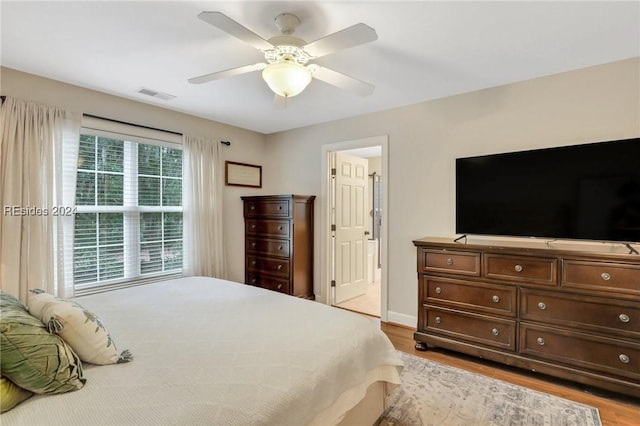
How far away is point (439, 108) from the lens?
3.18 metres

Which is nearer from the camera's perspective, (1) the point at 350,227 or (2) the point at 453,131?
(2) the point at 453,131

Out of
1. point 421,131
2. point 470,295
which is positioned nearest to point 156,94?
point 421,131

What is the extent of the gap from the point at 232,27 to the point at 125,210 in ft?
8.18

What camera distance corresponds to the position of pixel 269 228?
4.05m

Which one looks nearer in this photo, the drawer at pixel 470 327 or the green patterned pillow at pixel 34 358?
the green patterned pillow at pixel 34 358

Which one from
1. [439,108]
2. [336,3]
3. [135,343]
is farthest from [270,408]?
[439,108]

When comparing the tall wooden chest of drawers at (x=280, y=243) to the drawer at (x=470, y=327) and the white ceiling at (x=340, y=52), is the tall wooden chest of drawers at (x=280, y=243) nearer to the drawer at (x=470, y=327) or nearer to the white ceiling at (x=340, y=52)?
the white ceiling at (x=340, y=52)

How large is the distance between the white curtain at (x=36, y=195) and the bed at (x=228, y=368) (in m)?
0.87

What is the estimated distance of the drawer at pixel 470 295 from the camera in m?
2.47

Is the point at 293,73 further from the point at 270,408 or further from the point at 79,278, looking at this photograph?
the point at 79,278

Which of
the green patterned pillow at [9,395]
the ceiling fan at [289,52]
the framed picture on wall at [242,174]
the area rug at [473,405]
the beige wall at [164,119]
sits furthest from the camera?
the framed picture on wall at [242,174]

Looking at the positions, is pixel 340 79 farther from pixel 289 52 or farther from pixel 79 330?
pixel 79 330

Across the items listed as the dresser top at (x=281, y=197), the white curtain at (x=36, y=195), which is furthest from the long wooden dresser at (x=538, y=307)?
the white curtain at (x=36, y=195)

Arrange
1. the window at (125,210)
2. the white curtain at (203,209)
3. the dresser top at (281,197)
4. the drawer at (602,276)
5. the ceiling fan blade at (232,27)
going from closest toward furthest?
the ceiling fan blade at (232,27) → the drawer at (602,276) → the window at (125,210) → the white curtain at (203,209) → the dresser top at (281,197)
